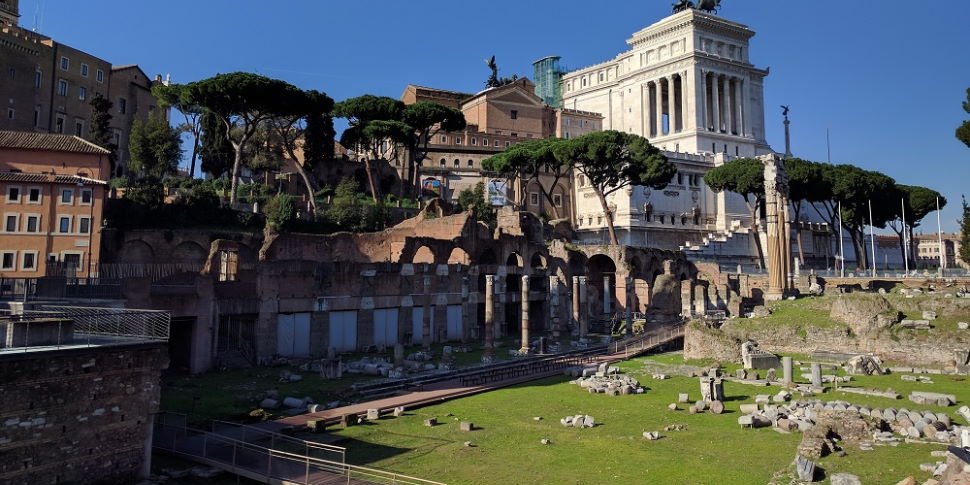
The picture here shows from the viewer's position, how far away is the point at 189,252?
3741cm

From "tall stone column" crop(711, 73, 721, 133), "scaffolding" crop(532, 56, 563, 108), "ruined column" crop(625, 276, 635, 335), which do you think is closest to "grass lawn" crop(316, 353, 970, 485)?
"ruined column" crop(625, 276, 635, 335)

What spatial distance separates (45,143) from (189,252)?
9021mm

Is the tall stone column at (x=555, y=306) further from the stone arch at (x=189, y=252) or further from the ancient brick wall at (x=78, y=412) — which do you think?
the ancient brick wall at (x=78, y=412)

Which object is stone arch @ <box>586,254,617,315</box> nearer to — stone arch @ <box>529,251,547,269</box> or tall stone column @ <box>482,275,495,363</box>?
stone arch @ <box>529,251,547,269</box>

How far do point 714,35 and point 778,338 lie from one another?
2341 inches

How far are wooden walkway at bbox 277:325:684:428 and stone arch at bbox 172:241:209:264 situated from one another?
20410mm

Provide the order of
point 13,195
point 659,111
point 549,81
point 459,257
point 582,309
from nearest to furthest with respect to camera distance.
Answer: point 13,195 → point 582,309 → point 459,257 → point 659,111 → point 549,81

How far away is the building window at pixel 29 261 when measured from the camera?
3147 cm

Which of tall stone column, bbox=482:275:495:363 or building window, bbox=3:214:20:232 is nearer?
tall stone column, bbox=482:275:495:363

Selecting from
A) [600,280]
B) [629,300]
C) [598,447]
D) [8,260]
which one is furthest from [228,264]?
[600,280]

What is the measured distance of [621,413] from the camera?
17969mm

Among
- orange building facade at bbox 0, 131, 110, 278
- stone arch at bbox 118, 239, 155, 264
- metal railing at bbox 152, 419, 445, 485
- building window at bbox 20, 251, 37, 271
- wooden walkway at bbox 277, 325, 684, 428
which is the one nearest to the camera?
metal railing at bbox 152, 419, 445, 485

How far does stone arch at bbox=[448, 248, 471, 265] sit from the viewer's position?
125ft

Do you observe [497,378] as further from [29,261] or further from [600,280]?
[600,280]
